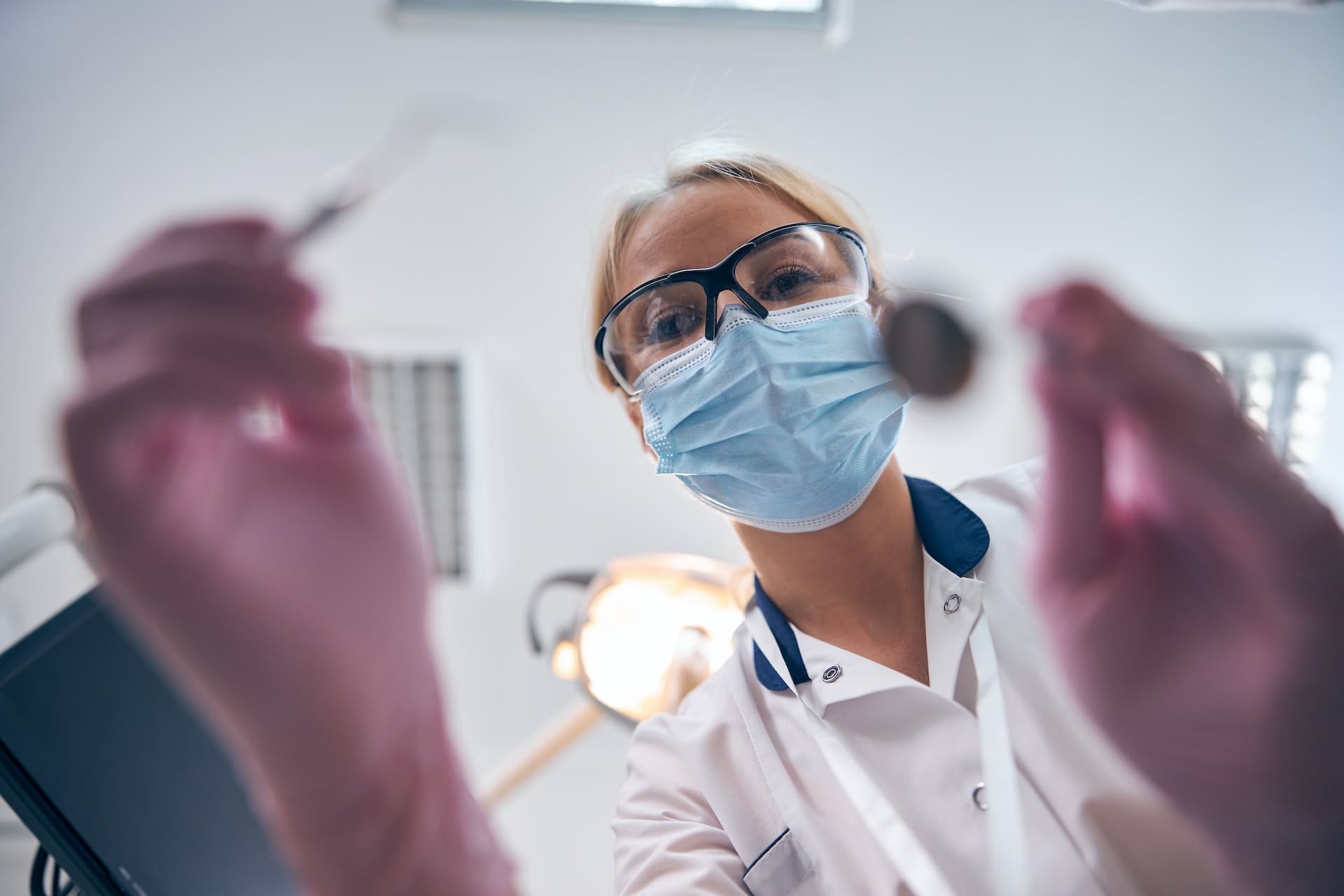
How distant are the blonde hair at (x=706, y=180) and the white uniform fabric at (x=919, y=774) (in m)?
0.46

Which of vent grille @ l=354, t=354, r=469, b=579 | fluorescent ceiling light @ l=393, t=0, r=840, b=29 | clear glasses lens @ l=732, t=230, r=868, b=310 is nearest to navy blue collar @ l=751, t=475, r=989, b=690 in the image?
clear glasses lens @ l=732, t=230, r=868, b=310

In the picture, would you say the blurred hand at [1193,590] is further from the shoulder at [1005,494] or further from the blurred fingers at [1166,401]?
the shoulder at [1005,494]

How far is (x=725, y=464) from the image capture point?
97 cm

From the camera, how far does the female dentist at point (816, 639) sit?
1.58 ft

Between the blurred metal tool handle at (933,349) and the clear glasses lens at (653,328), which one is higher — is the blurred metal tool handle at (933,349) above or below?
above

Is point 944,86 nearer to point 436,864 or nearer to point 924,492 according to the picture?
point 924,492

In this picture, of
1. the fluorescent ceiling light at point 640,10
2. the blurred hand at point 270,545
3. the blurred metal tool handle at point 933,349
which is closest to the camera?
the blurred hand at point 270,545

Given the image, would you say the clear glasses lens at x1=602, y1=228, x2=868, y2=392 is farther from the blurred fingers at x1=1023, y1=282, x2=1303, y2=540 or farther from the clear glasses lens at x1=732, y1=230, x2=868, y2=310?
the blurred fingers at x1=1023, y1=282, x2=1303, y2=540

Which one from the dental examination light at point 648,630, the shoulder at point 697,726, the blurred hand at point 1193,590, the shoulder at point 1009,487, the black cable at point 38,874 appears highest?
the blurred hand at point 1193,590

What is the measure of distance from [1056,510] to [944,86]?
191cm

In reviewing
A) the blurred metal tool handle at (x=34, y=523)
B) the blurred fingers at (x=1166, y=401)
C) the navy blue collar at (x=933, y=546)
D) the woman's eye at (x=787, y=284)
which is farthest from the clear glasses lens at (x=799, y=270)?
Answer: the blurred metal tool handle at (x=34, y=523)

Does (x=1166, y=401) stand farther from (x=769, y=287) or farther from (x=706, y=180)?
(x=706, y=180)

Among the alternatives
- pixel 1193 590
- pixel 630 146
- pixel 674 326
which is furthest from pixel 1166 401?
pixel 630 146

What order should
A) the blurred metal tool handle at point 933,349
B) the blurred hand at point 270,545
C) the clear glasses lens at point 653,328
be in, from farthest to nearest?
the clear glasses lens at point 653,328, the blurred metal tool handle at point 933,349, the blurred hand at point 270,545
